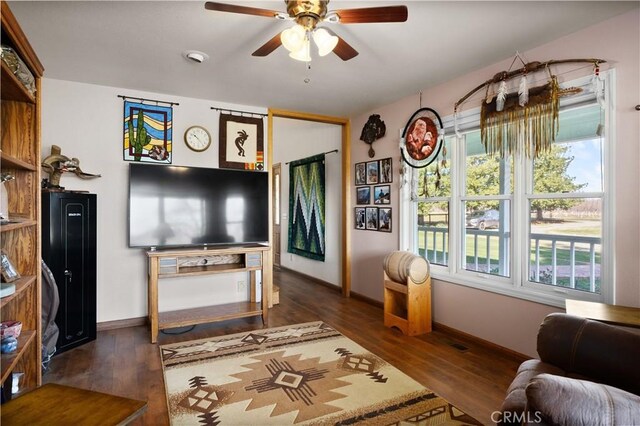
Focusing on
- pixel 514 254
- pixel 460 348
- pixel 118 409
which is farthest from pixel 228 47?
pixel 460 348

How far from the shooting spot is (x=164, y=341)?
3.16 meters

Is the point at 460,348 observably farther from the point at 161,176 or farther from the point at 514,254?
the point at 161,176

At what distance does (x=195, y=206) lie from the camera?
141 inches

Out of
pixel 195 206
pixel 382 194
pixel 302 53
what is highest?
pixel 302 53

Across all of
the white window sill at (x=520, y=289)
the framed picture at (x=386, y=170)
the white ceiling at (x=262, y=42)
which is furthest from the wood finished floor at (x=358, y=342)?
the white ceiling at (x=262, y=42)

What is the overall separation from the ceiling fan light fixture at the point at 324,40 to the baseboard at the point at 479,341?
269cm

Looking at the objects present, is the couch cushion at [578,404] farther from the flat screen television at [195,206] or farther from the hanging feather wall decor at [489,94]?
the flat screen television at [195,206]

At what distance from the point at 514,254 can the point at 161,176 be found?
11.0 ft

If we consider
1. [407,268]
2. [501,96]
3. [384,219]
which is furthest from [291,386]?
[501,96]

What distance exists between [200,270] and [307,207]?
8.61 feet

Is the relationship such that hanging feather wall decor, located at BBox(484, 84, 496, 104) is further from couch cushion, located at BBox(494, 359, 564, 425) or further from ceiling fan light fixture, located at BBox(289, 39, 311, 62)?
couch cushion, located at BBox(494, 359, 564, 425)

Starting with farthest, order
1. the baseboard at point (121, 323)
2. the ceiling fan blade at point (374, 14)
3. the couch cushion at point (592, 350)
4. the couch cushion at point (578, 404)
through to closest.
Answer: the baseboard at point (121, 323), the ceiling fan blade at point (374, 14), the couch cushion at point (592, 350), the couch cushion at point (578, 404)

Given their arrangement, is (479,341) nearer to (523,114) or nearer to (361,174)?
(523,114)

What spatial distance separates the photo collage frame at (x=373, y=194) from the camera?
4.15 m
